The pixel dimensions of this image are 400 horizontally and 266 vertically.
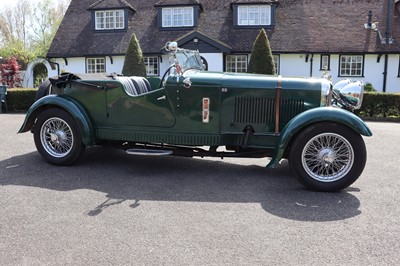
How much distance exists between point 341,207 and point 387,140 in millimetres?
5336

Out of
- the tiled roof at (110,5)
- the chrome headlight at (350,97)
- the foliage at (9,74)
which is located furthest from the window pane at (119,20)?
the chrome headlight at (350,97)

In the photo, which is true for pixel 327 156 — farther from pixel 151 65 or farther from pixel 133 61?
pixel 151 65

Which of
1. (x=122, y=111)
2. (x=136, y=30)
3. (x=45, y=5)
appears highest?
(x=45, y=5)

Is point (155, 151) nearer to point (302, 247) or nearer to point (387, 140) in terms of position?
point (302, 247)

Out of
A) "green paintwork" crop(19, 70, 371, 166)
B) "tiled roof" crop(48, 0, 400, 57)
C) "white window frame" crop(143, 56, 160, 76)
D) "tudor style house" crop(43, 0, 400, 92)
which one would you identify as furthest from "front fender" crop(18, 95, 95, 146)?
"white window frame" crop(143, 56, 160, 76)

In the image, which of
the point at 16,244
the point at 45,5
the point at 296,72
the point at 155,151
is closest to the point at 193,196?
the point at 155,151

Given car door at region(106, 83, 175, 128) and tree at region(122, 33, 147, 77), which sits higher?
tree at region(122, 33, 147, 77)

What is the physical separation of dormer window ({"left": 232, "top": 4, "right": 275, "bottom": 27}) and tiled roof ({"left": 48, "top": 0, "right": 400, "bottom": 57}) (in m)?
0.32

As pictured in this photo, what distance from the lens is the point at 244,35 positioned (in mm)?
21578

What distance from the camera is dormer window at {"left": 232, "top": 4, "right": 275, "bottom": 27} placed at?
71.2 feet

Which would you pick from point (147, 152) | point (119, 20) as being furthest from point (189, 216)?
point (119, 20)

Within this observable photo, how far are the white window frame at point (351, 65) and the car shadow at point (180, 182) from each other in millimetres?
16153

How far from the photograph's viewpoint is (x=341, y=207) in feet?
14.2

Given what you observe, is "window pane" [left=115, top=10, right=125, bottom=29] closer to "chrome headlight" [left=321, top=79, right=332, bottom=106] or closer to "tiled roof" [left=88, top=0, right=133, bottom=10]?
"tiled roof" [left=88, top=0, right=133, bottom=10]
